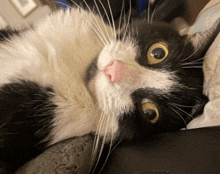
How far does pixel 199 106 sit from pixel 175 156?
1.04ft

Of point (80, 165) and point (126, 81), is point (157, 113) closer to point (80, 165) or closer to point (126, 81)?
point (126, 81)

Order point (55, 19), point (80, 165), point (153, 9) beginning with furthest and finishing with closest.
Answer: point (153, 9), point (55, 19), point (80, 165)

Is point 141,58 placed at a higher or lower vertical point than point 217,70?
higher

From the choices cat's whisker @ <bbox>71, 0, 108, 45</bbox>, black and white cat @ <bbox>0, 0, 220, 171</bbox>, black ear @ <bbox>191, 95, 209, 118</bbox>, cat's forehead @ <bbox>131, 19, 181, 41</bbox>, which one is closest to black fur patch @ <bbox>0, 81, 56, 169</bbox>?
black and white cat @ <bbox>0, 0, 220, 171</bbox>

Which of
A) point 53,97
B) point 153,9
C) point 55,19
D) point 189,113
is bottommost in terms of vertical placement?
point 189,113

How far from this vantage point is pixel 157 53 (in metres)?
0.69

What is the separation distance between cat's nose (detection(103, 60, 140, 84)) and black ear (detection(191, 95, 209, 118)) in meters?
0.25

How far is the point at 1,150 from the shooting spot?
59 cm

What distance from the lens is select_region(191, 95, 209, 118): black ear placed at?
69 centimetres

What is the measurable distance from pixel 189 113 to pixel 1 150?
0.65 m

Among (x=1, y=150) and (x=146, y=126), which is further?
(x=146, y=126)

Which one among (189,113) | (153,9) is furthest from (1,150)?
(153,9)

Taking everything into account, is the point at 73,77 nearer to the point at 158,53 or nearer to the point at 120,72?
the point at 120,72

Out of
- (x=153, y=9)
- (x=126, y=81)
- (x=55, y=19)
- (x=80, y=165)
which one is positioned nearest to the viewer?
(x=80, y=165)
